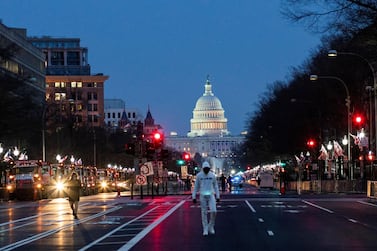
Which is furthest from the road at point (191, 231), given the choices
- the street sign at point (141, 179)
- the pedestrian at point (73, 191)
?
the street sign at point (141, 179)

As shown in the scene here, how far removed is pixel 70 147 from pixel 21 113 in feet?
113

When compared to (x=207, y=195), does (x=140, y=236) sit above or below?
below

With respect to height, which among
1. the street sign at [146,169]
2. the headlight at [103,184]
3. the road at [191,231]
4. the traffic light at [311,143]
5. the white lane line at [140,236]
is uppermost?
the traffic light at [311,143]

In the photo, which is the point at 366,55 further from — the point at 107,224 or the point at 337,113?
the point at 337,113

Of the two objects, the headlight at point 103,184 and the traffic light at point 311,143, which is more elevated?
the traffic light at point 311,143

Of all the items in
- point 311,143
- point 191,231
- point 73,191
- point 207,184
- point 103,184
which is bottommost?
point 191,231

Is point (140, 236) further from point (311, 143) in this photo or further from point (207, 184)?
point (311, 143)

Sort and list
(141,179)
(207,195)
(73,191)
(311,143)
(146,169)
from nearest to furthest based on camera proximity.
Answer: (207,195) → (73,191) → (141,179) → (146,169) → (311,143)

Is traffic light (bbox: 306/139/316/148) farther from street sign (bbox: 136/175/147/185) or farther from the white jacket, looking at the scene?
the white jacket

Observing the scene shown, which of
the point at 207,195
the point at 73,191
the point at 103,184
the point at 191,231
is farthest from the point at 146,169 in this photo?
the point at 103,184

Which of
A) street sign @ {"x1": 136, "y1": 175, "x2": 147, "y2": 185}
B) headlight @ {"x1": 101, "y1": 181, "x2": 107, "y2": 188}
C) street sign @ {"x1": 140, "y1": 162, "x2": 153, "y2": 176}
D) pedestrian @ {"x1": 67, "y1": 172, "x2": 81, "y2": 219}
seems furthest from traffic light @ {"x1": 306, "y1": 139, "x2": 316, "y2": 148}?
pedestrian @ {"x1": 67, "y1": 172, "x2": 81, "y2": 219}

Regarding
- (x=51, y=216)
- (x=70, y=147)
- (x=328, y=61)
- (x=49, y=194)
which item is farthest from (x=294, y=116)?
(x=51, y=216)

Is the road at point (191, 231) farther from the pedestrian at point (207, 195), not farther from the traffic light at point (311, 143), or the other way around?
the traffic light at point (311, 143)

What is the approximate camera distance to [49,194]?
63469 mm
